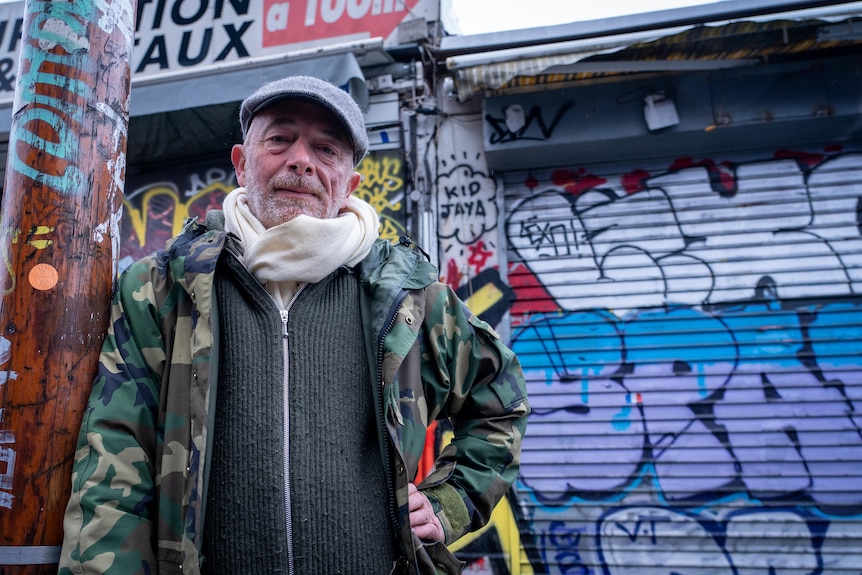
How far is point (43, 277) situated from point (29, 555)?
2.01ft

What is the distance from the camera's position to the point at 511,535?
472 centimetres

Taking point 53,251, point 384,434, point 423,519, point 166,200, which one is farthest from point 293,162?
point 166,200

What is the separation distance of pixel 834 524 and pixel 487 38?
14.8 feet

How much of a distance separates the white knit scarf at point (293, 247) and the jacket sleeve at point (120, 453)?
1.00 feet

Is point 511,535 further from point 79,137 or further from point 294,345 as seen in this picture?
point 79,137

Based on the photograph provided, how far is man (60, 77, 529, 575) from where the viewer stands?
1.46m

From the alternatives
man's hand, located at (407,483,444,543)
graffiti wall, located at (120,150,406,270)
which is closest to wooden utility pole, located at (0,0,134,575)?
man's hand, located at (407,483,444,543)

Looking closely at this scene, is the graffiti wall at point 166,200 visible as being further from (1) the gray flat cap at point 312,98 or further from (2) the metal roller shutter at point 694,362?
(1) the gray flat cap at point 312,98

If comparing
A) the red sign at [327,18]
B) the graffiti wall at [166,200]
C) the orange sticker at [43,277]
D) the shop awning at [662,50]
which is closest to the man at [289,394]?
→ the orange sticker at [43,277]

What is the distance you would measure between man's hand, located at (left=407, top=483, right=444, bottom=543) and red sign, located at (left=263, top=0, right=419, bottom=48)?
15.0 feet

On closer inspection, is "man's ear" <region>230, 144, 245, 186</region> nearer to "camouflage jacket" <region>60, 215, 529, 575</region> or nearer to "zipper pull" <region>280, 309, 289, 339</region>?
"camouflage jacket" <region>60, 215, 529, 575</region>

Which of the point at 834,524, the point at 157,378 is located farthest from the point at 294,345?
the point at 834,524

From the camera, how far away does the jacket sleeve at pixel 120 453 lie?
1.34 m

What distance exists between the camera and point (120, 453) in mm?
1428
